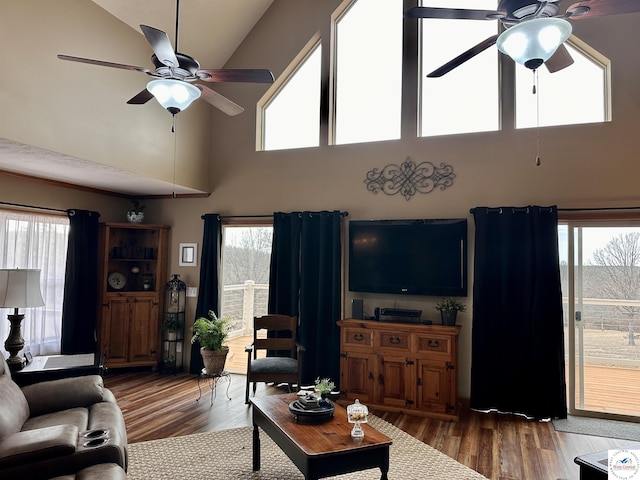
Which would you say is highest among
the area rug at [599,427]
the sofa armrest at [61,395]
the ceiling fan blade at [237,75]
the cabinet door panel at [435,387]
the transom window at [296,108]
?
the transom window at [296,108]

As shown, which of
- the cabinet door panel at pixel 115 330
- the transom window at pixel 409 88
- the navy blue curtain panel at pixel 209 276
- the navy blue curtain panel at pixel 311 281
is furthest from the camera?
the navy blue curtain panel at pixel 209 276

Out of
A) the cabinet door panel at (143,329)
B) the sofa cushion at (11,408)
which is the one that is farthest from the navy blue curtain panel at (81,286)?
the sofa cushion at (11,408)

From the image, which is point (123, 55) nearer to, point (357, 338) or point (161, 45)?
point (161, 45)

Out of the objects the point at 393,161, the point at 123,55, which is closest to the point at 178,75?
the point at 123,55

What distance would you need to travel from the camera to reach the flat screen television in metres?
4.68

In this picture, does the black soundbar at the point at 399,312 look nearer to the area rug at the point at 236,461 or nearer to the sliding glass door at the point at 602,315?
the area rug at the point at 236,461

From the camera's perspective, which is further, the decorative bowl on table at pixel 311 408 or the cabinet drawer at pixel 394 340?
the cabinet drawer at pixel 394 340

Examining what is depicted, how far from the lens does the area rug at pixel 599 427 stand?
12.9 ft

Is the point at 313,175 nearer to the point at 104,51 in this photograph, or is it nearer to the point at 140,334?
the point at 104,51

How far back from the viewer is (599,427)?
4102 millimetres

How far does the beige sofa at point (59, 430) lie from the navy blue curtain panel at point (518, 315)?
11.3ft

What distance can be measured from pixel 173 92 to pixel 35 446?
222cm

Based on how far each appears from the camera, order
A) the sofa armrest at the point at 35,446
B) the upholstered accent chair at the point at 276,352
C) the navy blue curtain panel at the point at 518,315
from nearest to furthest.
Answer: the sofa armrest at the point at 35,446 < the navy blue curtain panel at the point at 518,315 < the upholstered accent chair at the point at 276,352

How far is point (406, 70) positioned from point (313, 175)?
1.65 metres
